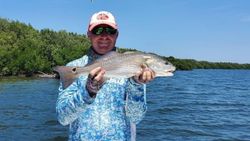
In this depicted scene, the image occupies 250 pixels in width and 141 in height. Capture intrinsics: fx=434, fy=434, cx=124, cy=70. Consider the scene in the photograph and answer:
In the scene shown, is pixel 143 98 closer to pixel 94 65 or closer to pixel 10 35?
pixel 94 65

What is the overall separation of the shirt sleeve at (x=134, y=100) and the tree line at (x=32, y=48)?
91.4m

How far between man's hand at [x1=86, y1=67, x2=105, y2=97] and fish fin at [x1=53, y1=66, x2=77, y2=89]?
262mm

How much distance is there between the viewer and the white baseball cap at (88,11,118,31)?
530 cm

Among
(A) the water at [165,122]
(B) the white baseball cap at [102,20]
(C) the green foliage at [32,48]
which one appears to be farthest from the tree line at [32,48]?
(B) the white baseball cap at [102,20]

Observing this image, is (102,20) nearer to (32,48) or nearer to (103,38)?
(103,38)

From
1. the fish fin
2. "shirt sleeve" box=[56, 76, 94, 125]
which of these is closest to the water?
"shirt sleeve" box=[56, 76, 94, 125]

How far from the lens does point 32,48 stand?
102062 mm

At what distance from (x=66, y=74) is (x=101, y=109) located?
0.59 metres

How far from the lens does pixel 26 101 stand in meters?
34.5

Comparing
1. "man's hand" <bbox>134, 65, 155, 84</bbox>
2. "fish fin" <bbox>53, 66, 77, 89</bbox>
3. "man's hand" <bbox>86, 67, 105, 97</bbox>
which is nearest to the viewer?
"man's hand" <bbox>86, 67, 105, 97</bbox>

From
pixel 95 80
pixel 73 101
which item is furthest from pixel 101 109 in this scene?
pixel 95 80

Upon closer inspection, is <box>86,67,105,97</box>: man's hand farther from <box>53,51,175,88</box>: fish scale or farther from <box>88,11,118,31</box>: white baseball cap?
<box>88,11,118,31</box>: white baseball cap

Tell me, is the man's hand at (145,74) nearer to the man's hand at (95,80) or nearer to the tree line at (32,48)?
the man's hand at (95,80)

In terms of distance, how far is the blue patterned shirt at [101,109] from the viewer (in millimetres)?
5070
